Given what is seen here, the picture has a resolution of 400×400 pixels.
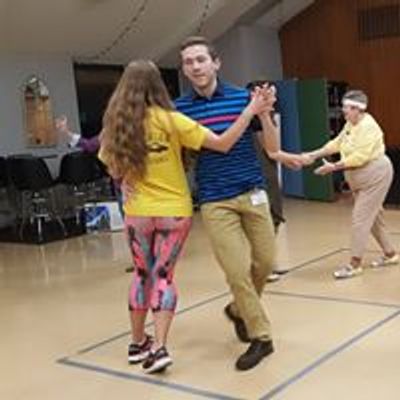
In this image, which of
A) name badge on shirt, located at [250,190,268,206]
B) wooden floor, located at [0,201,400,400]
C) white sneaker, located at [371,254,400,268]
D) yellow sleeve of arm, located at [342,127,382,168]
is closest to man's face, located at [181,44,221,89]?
name badge on shirt, located at [250,190,268,206]

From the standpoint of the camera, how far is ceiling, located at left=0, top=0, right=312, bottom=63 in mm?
8055

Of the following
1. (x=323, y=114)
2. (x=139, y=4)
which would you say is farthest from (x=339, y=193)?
(x=139, y=4)

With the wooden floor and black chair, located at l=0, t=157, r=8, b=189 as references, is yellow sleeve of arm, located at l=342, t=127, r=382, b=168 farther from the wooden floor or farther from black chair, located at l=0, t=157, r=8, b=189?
black chair, located at l=0, t=157, r=8, b=189

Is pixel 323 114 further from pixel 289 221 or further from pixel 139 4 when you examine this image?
pixel 139 4

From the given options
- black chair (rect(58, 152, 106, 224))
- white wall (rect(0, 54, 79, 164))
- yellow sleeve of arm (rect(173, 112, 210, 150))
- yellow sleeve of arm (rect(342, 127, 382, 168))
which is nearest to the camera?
yellow sleeve of arm (rect(173, 112, 210, 150))

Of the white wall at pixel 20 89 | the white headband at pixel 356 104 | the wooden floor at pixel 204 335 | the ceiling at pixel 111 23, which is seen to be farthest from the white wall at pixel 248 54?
the white headband at pixel 356 104

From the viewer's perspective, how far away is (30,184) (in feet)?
25.7

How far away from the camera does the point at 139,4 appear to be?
28.4 feet

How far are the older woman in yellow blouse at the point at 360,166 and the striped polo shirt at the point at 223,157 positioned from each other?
139cm

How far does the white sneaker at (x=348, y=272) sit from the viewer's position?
483cm

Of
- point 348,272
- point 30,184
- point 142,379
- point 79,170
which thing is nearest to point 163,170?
point 142,379

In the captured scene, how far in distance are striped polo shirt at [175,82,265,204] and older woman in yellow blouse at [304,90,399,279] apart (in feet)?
4.57

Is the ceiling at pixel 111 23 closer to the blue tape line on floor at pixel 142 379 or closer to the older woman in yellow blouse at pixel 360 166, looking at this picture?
the older woman in yellow blouse at pixel 360 166

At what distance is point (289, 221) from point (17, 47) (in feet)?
12.8
